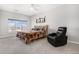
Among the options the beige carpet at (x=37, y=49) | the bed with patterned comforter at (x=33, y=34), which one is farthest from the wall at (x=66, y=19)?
the beige carpet at (x=37, y=49)

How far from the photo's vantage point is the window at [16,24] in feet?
16.7

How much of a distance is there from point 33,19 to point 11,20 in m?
1.83

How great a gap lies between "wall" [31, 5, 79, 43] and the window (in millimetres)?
2120

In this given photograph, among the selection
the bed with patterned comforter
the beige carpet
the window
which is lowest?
the beige carpet

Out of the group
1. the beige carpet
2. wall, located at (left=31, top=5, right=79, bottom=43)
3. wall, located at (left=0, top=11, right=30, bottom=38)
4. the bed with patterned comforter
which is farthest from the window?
the beige carpet

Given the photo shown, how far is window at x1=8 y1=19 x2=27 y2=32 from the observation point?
5.07 metres

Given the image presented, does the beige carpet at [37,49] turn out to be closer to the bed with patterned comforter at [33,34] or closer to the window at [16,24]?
the bed with patterned comforter at [33,34]

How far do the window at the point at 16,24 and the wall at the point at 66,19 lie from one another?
6.96 ft

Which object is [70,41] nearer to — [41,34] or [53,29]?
[53,29]

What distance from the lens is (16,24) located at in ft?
17.4

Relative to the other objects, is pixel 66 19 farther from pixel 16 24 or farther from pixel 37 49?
pixel 16 24

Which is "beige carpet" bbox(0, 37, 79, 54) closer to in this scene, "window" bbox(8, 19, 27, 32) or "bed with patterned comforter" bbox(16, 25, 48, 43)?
"bed with patterned comforter" bbox(16, 25, 48, 43)

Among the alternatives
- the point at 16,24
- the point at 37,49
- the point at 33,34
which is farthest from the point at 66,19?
the point at 16,24
